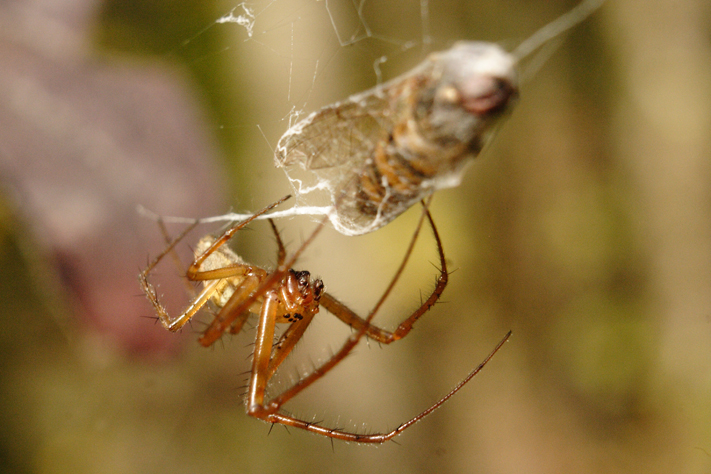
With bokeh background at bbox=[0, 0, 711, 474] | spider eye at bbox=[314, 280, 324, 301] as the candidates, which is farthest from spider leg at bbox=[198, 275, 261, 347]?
bokeh background at bbox=[0, 0, 711, 474]

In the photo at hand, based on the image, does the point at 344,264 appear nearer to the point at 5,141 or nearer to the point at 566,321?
the point at 566,321

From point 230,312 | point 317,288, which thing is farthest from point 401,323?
point 230,312

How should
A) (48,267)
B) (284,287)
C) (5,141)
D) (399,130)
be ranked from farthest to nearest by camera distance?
1. (48,267)
2. (5,141)
3. (284,287)
4. (399,130)

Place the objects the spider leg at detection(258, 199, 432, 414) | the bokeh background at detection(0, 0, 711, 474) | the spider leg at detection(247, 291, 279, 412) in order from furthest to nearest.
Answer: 1. the bokeh background at detection(0, 0, 711, 474)
2. the spider leg at detection(247, 291, 279, 412)
3. the spider leg at detection(258, 199, 432, 414)

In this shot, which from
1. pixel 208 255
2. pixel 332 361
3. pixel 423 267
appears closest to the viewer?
pixel 332 361

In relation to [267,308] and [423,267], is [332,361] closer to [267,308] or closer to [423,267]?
[267,308]

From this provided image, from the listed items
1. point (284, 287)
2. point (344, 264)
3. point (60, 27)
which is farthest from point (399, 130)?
point (344, 264)

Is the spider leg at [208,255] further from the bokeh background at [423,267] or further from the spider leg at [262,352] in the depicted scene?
the bokeh background at [423,267]

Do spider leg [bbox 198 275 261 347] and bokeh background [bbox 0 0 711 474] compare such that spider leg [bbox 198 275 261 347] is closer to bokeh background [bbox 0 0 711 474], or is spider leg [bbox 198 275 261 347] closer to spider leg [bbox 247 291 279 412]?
spider leg [bbox 247 291 279 412]

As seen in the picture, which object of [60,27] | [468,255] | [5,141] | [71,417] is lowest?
[468,255]
